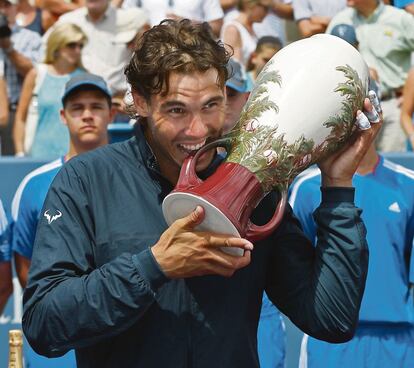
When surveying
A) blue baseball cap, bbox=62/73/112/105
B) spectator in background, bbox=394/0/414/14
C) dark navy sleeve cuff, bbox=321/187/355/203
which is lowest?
dark navy sleeve cuff, bbox=321/187/355/203

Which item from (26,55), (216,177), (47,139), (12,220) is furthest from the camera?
(26,55)

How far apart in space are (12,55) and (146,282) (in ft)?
20.3

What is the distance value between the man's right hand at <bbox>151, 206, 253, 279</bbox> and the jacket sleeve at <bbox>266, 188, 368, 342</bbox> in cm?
34

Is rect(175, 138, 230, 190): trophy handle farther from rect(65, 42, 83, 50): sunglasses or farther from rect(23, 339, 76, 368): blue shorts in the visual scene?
rect(65, 42, 83, 50): sunglasses

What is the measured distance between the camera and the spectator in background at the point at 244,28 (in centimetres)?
902

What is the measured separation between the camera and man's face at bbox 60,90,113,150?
607cm

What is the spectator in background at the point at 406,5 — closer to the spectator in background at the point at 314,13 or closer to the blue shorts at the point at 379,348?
the spectator in background at the point at 314,13

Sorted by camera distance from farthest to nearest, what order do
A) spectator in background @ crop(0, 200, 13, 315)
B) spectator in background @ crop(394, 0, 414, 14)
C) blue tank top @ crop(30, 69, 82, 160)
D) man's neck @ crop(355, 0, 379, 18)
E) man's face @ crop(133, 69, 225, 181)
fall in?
spectator in background @ crop(394, 0, 414, 14)
man's neck @ crop(355, 0, 379, 18)
blue tank top @ crop(30, 69, 82, 160)
spectator in background @ crop(0, 200, 13, 315)
man's face @ crop(133, 69, 225, 181)

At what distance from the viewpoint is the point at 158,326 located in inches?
116

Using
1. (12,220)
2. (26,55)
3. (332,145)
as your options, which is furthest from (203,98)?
(26,55)

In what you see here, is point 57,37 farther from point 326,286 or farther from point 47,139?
point 326,286

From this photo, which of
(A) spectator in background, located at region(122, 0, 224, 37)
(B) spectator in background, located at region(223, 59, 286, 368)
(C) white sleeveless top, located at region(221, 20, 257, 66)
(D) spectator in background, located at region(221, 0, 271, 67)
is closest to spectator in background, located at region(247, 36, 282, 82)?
(D) spectator in background, located at region(221, 0, 271, 67)

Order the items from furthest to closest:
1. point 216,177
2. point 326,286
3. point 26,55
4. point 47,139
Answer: point 26,55, point 47,139, point 326,286, point 216,177

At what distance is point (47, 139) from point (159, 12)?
183 cm
